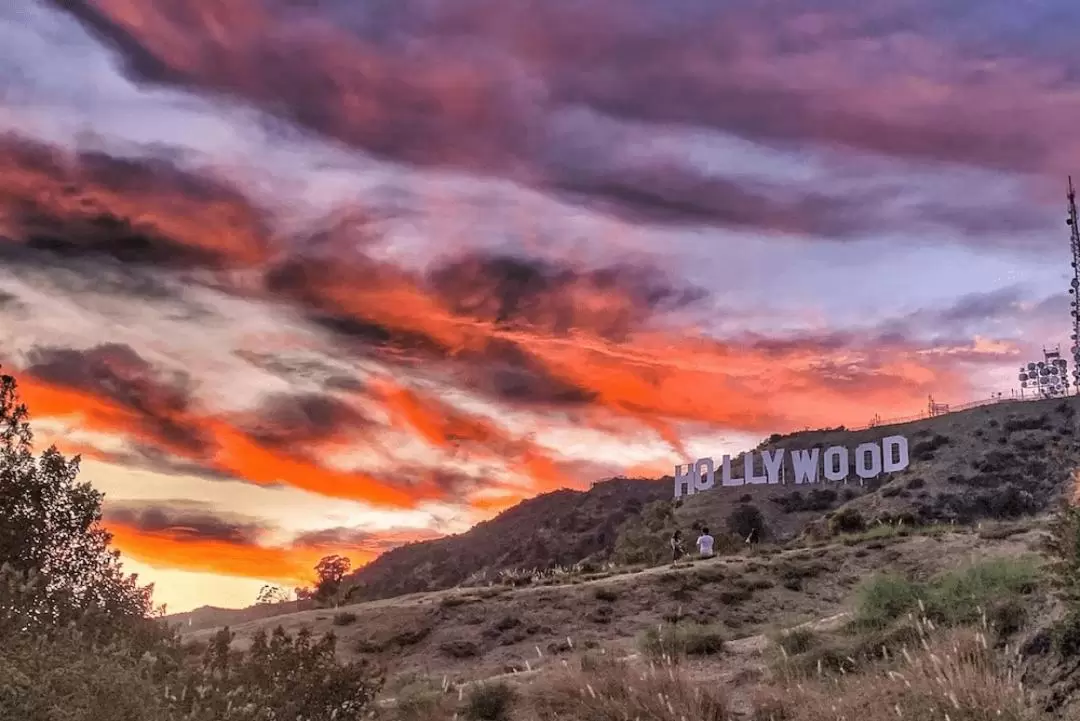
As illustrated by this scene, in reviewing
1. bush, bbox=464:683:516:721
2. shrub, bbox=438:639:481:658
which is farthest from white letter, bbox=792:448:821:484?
bush, bbox=464:683:516:721

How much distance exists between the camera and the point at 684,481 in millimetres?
103375

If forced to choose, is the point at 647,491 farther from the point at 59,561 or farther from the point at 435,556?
the point at 59,561

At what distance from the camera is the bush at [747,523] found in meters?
83.4

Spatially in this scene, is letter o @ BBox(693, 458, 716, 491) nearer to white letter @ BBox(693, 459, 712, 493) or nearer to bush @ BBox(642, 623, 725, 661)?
white letter @ BBox(693, 459, 712, 493)

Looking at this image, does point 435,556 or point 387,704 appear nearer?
point 387,704

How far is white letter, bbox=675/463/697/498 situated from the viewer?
10131 centimetres

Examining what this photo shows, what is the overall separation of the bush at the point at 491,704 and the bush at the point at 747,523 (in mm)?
65080

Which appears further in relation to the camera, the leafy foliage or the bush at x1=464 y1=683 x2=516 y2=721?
the bush at x1=464 y1=683 x2=516 y2=721

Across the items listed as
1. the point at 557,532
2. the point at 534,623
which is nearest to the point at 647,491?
the point at 557,532

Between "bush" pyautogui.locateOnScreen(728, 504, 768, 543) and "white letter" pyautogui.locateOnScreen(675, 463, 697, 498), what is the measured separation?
11281 millimetres

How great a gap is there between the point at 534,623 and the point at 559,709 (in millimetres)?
24009

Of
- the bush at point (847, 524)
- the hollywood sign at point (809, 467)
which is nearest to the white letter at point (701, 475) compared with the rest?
the hollywood sign at point (809, 467)

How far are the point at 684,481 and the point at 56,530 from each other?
3676 inches

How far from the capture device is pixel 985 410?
109 meters
